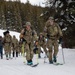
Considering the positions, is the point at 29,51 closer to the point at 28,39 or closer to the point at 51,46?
the point at 28,39

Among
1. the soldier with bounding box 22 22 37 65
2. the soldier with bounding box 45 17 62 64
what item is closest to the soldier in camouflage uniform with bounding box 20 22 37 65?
the soldier with bounding box 22 22 37 65

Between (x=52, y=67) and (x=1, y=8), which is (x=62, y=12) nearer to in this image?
(x=52, y=67)

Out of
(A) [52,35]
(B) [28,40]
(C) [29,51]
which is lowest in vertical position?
(C) [29,51]

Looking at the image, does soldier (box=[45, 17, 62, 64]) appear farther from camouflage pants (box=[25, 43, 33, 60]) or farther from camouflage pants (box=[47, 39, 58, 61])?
camouflage pants (box=[25, 43, 33, 60])

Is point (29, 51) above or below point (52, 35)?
below

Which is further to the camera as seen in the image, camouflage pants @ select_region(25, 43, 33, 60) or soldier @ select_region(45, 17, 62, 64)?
soldier @ select_region(45, 17, 62, 64)

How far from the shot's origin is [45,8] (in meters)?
20.5

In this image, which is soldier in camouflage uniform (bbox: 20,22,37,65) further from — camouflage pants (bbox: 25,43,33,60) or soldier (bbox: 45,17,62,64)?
soldier (bbox: 45,17,62,64)

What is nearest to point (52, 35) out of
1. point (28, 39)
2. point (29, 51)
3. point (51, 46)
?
point (51, 46)

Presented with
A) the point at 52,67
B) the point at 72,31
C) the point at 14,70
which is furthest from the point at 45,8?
the point at 14,70

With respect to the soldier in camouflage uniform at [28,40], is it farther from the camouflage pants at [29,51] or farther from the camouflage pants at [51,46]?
the camouflage pants at [51,46]

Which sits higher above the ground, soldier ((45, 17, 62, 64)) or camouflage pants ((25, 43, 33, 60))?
soldier ((45, 17, 62, 64))

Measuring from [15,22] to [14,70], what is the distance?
10266 cm

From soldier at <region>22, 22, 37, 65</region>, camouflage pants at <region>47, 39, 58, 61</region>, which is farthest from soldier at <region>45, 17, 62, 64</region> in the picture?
soldier at <region>22, 22, 37, 65</region>
